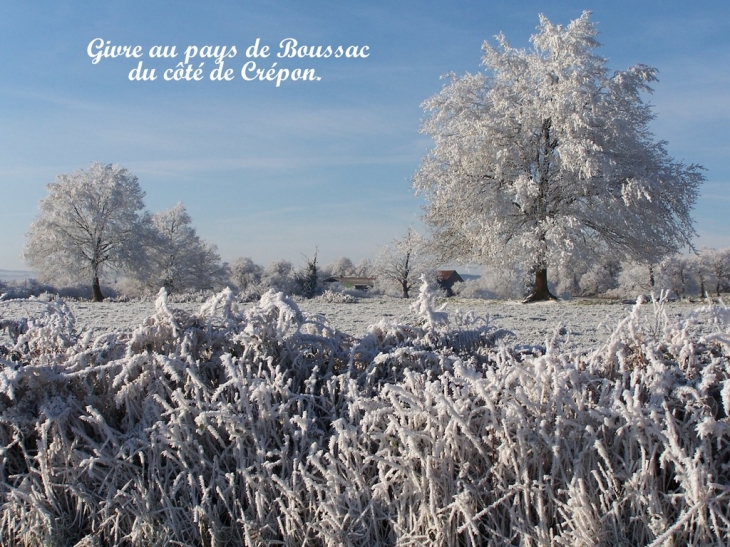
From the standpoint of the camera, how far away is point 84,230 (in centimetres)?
3195

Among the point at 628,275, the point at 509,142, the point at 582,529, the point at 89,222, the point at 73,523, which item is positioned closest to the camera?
the point at 582,529

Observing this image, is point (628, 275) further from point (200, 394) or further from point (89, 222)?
point (200, 394)

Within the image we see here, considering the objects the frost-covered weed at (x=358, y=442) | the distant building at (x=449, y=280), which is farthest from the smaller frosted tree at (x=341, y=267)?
the frost-covered weed at (x=358, y=442)

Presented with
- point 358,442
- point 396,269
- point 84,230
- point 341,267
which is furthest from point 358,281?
point 358,442

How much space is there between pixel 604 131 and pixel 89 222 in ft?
89.6

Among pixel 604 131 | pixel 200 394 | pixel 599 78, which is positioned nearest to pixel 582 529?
pixel 200 394

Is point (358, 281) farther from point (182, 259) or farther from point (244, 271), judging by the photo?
point (182, 259)

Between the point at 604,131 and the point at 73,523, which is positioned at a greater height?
the point at 604,131

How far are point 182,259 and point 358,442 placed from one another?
132 ft

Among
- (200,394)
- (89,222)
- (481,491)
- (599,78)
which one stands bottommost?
(481,491)

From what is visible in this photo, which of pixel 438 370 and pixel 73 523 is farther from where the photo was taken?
pixel 438 370

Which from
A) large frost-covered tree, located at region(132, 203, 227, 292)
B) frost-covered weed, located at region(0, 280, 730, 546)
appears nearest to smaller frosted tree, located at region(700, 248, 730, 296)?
large frost-covered tree, located at region(132, 203, 227, 292)

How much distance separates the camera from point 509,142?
17953mm

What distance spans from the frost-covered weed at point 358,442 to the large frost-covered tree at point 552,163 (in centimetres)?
1421
